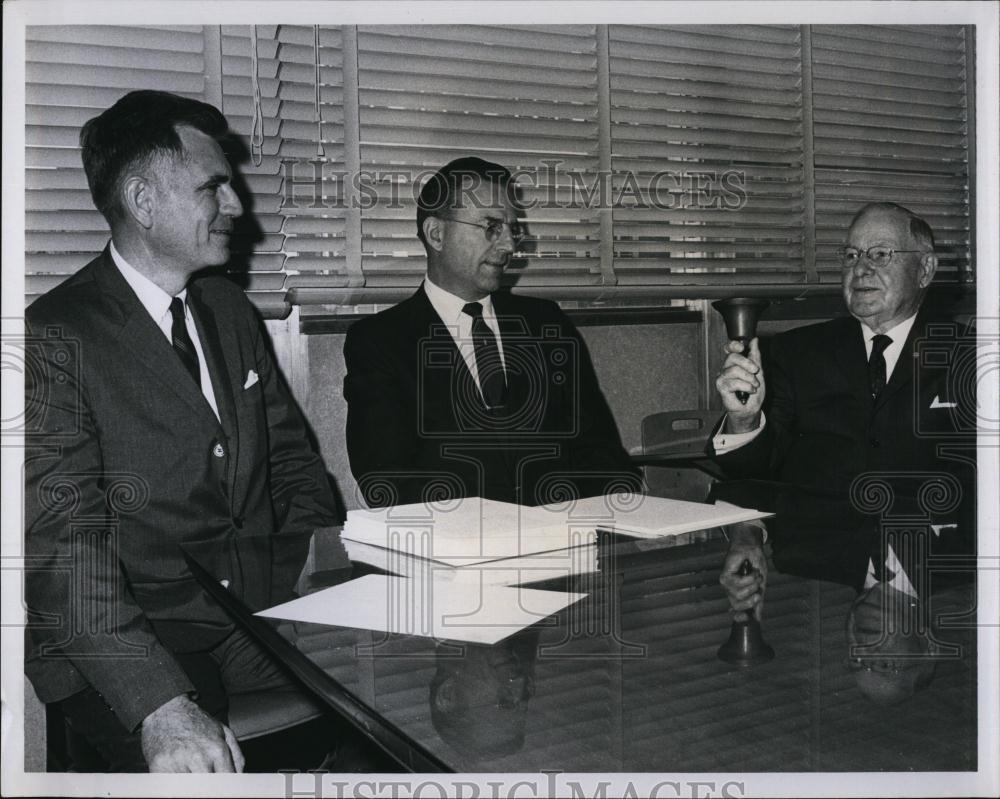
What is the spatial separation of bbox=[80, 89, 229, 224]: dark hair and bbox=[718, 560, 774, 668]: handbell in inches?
61.5

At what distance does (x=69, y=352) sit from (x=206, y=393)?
0.98 feet

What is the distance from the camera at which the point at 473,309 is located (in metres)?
2.61

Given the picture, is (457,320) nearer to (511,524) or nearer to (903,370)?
(903,370)

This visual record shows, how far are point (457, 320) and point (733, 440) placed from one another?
0.90 meters

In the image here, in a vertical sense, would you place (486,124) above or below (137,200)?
above

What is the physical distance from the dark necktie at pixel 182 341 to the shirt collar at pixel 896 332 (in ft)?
5.40

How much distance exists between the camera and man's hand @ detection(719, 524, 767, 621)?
103 cm

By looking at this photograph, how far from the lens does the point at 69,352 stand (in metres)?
1.64

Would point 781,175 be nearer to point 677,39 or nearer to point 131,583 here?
point 677,39

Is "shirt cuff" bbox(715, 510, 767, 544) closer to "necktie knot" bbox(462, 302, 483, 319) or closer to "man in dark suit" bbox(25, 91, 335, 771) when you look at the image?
"man in dark suit" bbox(25, 91, 335, 771)

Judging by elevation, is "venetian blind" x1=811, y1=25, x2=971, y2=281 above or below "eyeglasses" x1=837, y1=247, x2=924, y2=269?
above

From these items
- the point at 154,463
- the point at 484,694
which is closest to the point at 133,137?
the point at 154,463

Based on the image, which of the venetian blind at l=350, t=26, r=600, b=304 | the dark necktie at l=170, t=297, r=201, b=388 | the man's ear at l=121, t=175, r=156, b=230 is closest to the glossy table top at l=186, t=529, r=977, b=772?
the dark necktie at l=170, t=297, r=201, b=388

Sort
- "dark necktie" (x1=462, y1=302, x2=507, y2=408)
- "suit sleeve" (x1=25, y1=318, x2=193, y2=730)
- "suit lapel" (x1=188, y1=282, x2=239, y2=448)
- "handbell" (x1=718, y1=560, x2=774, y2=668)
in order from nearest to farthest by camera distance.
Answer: "handbell" (x1=718, y1=560, x2=774, y2=668)
"suit sleeve" (x1=25, y1=318, x2=193, y2=730)
"suit lapel" (x1=188, y1=282, x2=239, y2=448)
"dark necktie" (x1=462, y1=302, x2=507, y2=408)
